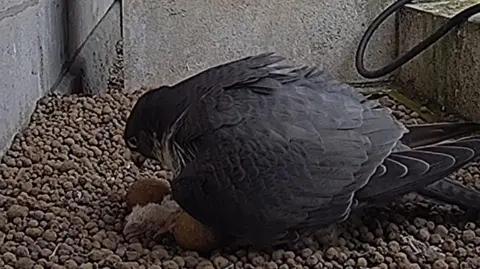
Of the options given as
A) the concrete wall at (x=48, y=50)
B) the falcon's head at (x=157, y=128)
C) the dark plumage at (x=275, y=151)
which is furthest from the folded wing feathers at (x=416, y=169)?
the concrete wall at (x=48, y=50)

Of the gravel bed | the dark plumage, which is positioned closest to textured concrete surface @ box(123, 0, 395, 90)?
the gravel bed

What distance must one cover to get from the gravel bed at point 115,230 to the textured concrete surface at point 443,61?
1.72ft

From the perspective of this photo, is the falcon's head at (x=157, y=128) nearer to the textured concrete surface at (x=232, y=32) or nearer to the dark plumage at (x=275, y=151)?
the dark plumage at (x=275, y=151)

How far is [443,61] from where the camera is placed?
3.02 m

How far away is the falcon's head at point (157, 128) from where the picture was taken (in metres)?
1.95

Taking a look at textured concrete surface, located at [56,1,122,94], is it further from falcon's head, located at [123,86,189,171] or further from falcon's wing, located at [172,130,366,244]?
falcon's wing, located at [172,130,366,244]

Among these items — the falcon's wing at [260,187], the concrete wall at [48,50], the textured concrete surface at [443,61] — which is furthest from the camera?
the textured concrete surface at [443,61]

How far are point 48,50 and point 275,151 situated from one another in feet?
4.37

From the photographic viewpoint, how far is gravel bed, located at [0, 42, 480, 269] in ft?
6.03

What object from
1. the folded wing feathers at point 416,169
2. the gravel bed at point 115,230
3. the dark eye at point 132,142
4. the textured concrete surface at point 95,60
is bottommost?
the gravel bed at point 115,230

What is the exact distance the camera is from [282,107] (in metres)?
1.89

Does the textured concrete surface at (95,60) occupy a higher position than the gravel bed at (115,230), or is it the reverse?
the textured concrete surface at (95,60)

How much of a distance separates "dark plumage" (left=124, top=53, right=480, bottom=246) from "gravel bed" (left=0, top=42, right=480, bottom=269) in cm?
9

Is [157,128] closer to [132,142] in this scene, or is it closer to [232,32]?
[132,142]
